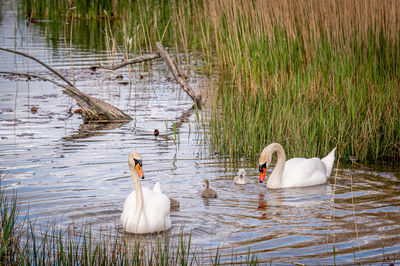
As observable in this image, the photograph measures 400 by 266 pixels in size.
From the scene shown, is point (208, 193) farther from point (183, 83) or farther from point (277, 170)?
point (183, 83)

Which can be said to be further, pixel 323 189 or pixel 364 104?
pixel 364 104

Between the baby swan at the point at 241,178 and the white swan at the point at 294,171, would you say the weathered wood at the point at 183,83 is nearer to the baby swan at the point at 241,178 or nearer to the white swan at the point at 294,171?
the white swan at the point at 294,171

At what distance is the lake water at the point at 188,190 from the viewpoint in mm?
6355

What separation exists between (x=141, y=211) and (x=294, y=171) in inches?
106

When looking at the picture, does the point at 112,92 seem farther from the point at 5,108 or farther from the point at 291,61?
the point at 291,61

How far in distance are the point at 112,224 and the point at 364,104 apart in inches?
182

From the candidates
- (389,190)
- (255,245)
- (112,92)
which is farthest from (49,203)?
(112,92)

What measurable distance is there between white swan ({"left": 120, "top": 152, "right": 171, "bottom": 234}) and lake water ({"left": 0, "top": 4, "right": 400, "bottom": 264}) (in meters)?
0.14

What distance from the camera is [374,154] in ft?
31.2

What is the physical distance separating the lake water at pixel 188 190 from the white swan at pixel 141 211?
14cm

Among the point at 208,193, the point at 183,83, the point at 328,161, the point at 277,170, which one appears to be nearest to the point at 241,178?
the point at 277,170

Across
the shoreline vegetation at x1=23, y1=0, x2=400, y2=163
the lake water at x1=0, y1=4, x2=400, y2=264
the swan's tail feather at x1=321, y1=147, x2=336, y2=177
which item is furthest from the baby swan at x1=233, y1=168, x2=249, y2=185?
the shoreline vegetation at x1=23, y1=0, x2=400, y2=163

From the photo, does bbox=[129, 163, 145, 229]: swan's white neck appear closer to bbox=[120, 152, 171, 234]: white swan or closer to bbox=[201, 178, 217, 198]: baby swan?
bbox=[120, 152, 171, 234]: white swan

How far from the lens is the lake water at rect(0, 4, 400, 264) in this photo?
20.9 ft
